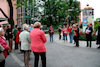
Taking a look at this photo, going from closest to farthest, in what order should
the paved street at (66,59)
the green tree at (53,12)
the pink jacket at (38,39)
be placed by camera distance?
1. the pink jacket at (38,39)
2. the paved street at (66,59)
3. the green tree at (53,12)

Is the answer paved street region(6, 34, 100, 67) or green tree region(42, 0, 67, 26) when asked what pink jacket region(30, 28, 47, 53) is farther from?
green tree region(42, 0, 67, 26)

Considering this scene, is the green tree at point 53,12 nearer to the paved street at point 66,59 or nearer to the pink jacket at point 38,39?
the paved street at point 66,59

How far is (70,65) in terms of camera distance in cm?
607

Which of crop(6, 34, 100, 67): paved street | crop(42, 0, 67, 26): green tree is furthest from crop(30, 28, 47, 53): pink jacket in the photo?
crop(42, 0, 67, 26): green tree

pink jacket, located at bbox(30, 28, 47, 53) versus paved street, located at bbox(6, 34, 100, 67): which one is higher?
pink jacket, located at bbox(30, 28, 47, 53)

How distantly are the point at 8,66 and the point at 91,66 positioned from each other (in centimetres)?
357

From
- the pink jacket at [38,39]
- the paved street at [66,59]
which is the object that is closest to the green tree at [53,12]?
the paved street at [66,59]

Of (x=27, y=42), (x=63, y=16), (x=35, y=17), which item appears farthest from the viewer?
(x=63, y=16)

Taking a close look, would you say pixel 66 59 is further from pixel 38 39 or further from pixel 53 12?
pixel 53 12

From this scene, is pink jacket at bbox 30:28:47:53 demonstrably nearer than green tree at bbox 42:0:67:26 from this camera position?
Yes

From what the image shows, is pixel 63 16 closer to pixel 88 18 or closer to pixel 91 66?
pixel 88 18

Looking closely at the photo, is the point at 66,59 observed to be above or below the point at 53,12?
below

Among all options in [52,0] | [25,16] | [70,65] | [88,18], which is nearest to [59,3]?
[52,0]

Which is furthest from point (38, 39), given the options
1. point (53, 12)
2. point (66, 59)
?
point (53, 12)
